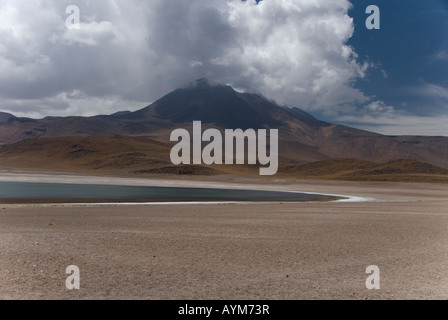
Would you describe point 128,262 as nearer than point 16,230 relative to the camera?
Yes

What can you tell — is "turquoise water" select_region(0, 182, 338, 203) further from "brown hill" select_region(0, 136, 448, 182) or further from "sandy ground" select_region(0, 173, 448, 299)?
"brown hill" select_region(0, 136, 448, 182)

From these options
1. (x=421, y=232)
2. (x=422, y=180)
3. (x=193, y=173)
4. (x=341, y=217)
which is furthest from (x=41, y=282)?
(x=193, y=173)

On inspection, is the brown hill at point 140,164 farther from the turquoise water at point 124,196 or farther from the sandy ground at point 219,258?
the sandy ground at point 219,258

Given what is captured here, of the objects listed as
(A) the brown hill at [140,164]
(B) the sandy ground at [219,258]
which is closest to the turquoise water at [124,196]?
(B) the sandy ground at [219,258]

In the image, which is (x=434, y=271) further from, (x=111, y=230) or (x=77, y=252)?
(x=111, y=230)

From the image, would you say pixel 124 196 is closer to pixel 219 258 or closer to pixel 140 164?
pixel 219 258

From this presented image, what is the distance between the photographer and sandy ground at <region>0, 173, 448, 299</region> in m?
8.48

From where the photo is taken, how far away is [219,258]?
11.4 m

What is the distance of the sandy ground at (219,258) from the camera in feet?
27.8

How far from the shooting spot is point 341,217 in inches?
869

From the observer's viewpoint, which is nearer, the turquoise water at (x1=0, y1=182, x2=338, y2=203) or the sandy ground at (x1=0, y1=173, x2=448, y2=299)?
the sandy ground at (x1=0, y1=173, x2=448, y2=299)

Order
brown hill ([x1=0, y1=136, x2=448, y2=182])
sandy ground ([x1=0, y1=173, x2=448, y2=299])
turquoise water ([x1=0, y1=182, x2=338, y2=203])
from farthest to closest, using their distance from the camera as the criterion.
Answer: brown hill ([x1=0, y1=136, x2=448, y2=182]) < turquoise water ([x1=0, y1=182, x2=338, y2=203]) < sandy ground ([x1=0, y1=173, x2=448, y2=299])

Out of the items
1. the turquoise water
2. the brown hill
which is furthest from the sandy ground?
the brown hill
